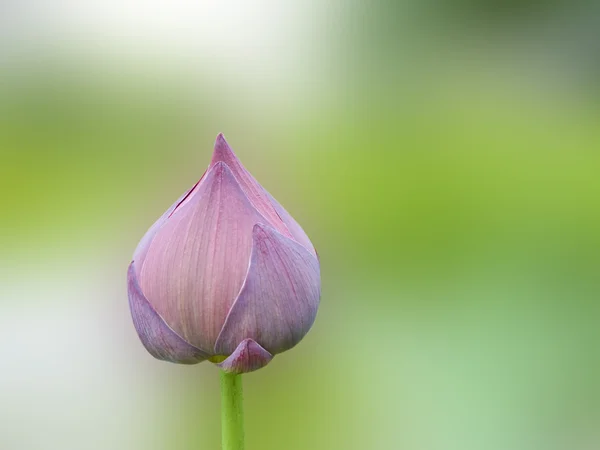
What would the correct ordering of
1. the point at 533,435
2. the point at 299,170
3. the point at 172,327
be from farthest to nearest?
the point at 299,170 < the point at 533,435 < the point at 172,327

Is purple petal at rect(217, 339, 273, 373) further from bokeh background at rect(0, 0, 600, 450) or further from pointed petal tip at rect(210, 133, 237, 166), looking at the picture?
bokeh background at rect(0, 0, 600, 450)

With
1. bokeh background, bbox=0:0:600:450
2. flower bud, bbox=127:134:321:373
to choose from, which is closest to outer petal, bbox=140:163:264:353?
flower bud, bbox=127:134:321:373

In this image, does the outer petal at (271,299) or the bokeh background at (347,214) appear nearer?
the outer petal at (271,299)

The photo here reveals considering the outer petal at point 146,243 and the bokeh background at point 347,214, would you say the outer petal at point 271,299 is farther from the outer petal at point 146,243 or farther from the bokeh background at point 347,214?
the bokeh background at point 347,214

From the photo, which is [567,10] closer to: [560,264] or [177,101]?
[560,264]

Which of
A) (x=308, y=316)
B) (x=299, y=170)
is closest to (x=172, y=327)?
(x=308, y=316)

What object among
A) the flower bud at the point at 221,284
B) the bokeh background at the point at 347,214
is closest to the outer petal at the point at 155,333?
the flower bud at the point at 221,284
